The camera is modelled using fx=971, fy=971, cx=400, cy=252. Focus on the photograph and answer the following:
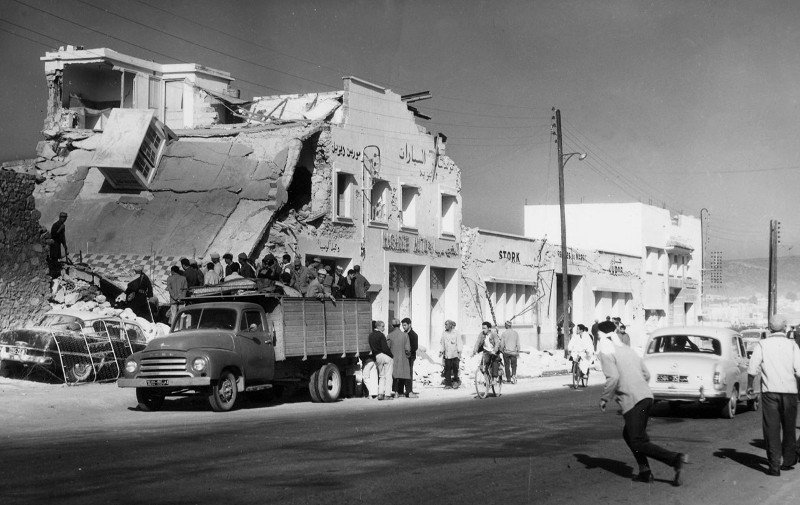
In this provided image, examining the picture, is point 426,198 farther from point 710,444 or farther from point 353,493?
point 353,493

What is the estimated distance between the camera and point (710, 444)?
48.4ft

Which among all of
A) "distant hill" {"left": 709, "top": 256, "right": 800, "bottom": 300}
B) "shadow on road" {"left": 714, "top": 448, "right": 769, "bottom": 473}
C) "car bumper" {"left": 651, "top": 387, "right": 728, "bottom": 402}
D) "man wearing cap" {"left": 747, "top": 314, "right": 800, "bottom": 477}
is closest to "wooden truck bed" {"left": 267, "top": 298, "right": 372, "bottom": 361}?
"car bumper" {"left": 651, "top": 387, "right": 728, "bottom": 402}

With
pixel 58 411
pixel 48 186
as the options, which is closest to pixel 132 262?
pixel 48 186

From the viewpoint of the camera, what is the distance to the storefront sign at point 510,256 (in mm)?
45372

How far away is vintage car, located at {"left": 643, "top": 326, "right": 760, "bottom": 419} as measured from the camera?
18.5 meters

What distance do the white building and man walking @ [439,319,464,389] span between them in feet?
99.8

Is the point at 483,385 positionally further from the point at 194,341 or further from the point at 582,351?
the point at 194,341

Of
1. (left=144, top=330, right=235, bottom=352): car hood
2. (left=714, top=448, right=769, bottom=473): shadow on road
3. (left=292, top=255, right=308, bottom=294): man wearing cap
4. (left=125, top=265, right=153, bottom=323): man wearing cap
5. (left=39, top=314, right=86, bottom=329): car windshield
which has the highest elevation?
(left=292, top=255, right=308, bottom=294): man wearing cap

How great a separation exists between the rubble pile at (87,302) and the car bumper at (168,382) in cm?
578

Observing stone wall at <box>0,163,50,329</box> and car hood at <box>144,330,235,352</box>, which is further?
stone wall at <box>0,163,50,329</box>

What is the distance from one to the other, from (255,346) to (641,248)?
48918mm

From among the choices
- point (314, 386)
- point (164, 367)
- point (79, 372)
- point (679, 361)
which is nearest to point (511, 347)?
point (314, 386)

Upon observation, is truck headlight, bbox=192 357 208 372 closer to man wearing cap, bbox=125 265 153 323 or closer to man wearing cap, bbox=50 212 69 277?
man wearing cap, bbox=125 265 153 323

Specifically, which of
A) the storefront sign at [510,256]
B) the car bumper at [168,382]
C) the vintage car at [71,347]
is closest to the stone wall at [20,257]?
the vintage car at [71,347]
